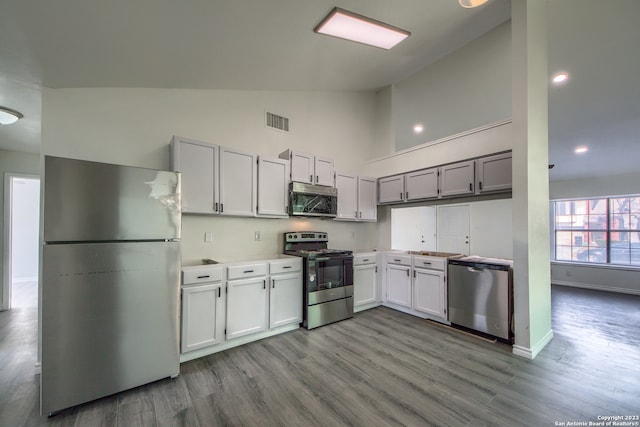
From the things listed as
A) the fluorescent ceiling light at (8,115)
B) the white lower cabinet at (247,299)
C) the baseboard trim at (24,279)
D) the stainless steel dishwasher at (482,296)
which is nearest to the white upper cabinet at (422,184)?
the stainless steel dishwasher at (482,296)

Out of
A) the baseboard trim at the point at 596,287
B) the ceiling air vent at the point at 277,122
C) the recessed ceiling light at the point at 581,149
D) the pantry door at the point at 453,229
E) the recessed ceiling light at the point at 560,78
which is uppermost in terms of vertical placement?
the recessed ceiling light at the point at 560,78

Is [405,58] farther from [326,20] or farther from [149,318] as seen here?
[149,318]

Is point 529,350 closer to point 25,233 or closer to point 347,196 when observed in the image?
point 347,196

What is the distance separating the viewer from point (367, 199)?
15.0ft

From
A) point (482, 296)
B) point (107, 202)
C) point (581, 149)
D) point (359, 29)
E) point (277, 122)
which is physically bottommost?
point (482, 296)

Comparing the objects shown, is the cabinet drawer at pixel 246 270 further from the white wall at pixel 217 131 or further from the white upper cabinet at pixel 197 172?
the white upper cabinet at pixel 197 172

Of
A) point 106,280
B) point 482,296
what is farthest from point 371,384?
point 106,280

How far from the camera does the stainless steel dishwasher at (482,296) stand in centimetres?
293

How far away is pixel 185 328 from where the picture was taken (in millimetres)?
2529

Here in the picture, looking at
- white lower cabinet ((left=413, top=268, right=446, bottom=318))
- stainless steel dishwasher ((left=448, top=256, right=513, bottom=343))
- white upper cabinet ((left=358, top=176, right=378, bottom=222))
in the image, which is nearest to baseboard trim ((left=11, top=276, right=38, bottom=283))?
white upper cabinet ((left=358, top=176, right=378, bottom=222))

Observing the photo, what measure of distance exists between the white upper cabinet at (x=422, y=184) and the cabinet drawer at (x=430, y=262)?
0.91 metres

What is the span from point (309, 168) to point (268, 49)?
5.19 feet

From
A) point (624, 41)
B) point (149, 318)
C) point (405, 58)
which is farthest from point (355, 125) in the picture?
point (149, 318)

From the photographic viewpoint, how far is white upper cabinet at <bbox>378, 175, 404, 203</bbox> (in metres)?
4.29
